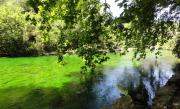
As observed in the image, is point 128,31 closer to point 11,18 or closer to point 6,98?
point 6,98

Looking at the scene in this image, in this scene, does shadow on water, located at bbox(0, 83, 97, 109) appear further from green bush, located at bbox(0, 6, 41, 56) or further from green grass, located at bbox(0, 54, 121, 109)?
green bush, located at bbox(0, 6, 41, 56)

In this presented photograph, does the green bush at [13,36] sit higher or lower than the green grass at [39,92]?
higher

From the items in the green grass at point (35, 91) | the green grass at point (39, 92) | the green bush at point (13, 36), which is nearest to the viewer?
the green grass at point (39, 92)

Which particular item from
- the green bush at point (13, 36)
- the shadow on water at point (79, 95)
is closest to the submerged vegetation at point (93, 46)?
the shadow on water at point (79, 95)

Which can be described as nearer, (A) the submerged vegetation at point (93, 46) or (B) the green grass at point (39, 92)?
(A) the submerged vegetation at point (93, 46)

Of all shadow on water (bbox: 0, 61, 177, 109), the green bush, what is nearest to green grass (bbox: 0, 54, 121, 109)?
shadow on water (bbox: 0, 61, 177, 109)

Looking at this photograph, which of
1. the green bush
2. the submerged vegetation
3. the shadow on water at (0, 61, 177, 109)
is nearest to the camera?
the submerged vegetation

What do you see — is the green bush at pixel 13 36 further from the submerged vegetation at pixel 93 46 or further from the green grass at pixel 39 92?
the green grass at pixel 39 92

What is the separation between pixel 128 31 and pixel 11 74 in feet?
110

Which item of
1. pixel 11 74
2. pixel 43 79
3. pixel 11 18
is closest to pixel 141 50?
pixel 43 79

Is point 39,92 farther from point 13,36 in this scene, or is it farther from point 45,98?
point 13,36

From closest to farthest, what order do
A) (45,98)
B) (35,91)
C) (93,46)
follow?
(93,46), (45,98), (35,91)

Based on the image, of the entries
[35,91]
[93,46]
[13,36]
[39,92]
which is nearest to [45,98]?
[39,92]

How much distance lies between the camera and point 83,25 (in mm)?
13805
